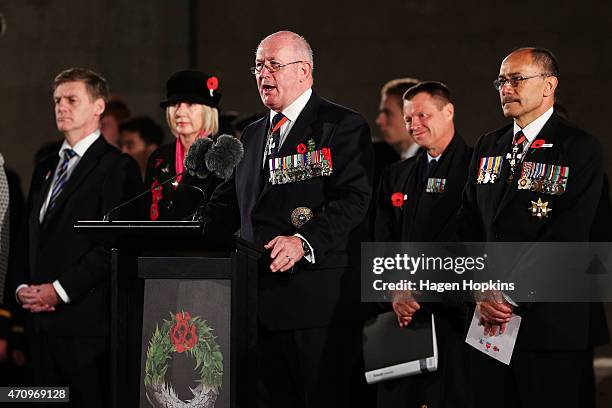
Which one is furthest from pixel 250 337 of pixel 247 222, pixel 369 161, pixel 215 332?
pixel 369 161

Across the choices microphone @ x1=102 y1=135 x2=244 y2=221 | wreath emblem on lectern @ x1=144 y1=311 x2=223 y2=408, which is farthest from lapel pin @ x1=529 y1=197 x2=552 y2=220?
wreath emblem on lectern @ x1=144 y1=311 x2=223 y2=408

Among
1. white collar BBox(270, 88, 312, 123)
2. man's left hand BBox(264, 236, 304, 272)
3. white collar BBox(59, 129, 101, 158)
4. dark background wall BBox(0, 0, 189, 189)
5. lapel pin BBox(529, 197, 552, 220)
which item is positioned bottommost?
man's left hand BBox(264, 236, 304, 272)

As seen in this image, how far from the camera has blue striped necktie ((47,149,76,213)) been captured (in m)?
4.51

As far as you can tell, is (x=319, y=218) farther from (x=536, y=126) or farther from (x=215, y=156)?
(x=536, y=126)

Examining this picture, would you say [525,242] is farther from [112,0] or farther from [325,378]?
[112,0]

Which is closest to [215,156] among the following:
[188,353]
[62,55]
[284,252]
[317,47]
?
[284,252]

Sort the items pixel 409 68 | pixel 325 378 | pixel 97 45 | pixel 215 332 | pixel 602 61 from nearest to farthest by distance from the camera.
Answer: pixel 215 332 < pixel 325 378 < pixel 602 61 < pixel 409 68 < pixel 97 45

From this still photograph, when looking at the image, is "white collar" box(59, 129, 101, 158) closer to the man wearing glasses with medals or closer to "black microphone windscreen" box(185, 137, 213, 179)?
"black microphone windscreen" box(185, 137, 213, 179)

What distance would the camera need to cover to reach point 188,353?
10.2 ft

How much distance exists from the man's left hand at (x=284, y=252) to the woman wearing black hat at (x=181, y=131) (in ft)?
3.66

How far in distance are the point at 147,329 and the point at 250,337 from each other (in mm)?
299

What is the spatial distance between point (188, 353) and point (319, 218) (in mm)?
625

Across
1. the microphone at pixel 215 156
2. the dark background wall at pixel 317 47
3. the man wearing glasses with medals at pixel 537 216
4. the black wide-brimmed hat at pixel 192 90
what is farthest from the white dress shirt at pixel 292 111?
the dark background wall at pixel 317 47

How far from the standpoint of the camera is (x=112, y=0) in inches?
296
